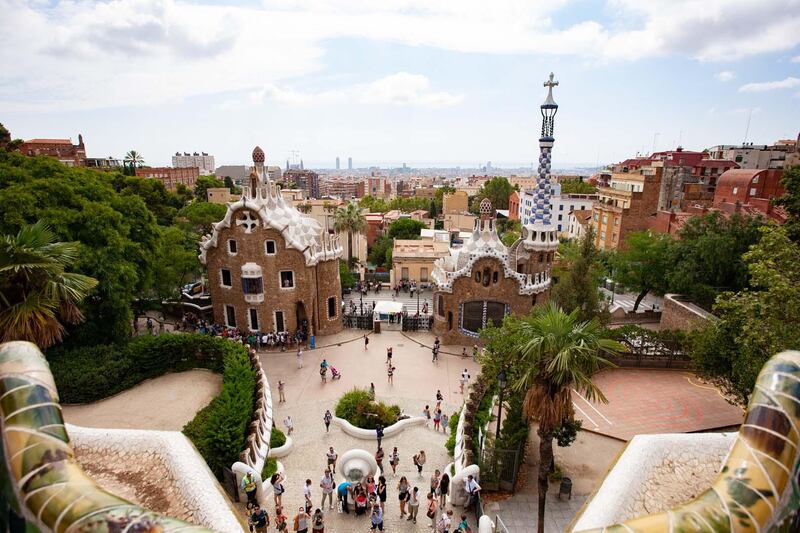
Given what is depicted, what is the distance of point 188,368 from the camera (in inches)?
782

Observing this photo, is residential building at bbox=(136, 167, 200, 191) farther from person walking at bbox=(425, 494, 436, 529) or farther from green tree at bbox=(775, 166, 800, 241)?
green tree at bbox=(775, 166, 800, 241)

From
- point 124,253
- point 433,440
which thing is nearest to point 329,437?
point 433,440

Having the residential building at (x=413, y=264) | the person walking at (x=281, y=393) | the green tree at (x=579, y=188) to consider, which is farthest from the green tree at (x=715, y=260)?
the green tree at (x=579, y=188)

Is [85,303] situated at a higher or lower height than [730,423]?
higher

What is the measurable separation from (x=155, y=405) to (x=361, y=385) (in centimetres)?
910

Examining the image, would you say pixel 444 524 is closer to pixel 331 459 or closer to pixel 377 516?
pixel 377 516

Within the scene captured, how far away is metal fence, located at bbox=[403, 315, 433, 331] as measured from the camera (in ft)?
98.6

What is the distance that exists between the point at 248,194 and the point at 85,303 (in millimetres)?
10318

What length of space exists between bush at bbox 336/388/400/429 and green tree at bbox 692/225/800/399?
12.0m

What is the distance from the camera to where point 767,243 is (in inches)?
580

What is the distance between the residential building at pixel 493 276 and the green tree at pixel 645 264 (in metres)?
8.20

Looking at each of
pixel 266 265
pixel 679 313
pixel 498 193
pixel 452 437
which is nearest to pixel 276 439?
pixel 452 437

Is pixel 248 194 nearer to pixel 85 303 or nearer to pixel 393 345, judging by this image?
pixel 85 303

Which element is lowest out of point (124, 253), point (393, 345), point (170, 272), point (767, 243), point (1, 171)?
point (393, 345)
